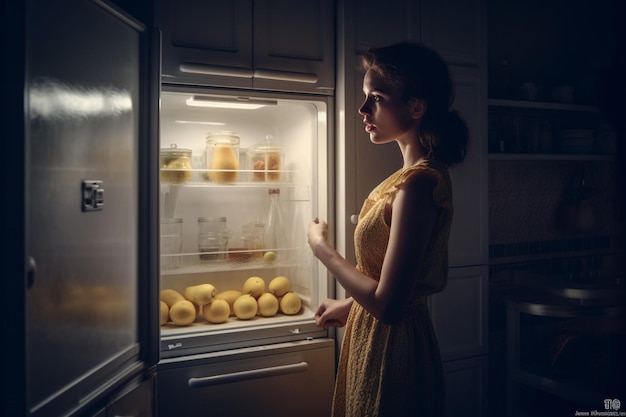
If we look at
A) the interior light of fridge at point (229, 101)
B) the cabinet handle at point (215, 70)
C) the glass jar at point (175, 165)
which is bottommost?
the glass jar at point (175, 165)

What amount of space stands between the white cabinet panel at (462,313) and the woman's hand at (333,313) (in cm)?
62

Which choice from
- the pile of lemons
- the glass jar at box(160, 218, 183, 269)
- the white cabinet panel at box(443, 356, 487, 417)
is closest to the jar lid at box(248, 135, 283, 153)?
the glass jar at box(160, 218, 183, 269)

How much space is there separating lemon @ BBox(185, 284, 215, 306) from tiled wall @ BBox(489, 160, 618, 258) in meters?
1.40

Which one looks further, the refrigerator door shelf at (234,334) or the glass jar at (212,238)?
the glass jar at (212,238)

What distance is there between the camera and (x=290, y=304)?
1829 mm

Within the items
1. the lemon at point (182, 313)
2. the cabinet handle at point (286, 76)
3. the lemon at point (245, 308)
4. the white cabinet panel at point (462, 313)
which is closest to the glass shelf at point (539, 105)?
the white cabinet panel at point (462, 313)

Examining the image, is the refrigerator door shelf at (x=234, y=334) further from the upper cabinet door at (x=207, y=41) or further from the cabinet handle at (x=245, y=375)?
the upper cabinet door at (x=207, y=41)

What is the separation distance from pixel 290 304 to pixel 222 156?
2.00ft

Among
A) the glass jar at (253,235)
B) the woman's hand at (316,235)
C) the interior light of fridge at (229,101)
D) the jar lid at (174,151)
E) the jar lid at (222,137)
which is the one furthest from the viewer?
the glass jar at (253,235)

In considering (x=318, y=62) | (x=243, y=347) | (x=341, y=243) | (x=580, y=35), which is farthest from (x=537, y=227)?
(x=243, y=347)

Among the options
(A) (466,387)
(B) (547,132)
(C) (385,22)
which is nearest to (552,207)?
(B) (547,132)

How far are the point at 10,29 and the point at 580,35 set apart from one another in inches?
109

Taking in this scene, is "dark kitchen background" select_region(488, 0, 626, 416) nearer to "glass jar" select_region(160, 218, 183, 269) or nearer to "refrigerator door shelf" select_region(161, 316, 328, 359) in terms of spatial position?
"refrigerator door shelf" select_region(161, 316, 328, 359)

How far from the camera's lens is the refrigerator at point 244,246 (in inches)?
61.0
